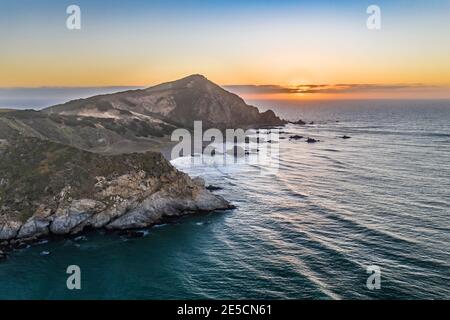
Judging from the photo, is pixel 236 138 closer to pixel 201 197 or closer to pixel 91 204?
pixel 201 197
